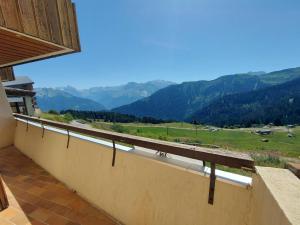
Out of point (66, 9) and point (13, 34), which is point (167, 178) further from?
point (66, 9)

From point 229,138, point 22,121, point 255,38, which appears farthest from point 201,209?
point 255,38

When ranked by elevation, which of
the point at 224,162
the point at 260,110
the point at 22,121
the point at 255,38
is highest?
the point at 255,38

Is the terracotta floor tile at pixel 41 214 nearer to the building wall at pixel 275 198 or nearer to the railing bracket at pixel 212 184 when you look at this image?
the railing bracket at pixel 212 184

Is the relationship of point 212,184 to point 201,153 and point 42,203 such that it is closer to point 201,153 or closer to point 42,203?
point 201,153

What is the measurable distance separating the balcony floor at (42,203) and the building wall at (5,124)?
146 cm

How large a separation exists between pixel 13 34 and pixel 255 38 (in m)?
67.9

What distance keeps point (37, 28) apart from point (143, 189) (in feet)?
6.79

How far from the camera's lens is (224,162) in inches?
48.0

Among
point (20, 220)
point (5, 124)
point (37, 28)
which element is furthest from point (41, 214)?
point (5, 124)

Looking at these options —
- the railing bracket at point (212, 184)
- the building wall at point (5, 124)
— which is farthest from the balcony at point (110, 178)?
the building wall at point (5, 124)

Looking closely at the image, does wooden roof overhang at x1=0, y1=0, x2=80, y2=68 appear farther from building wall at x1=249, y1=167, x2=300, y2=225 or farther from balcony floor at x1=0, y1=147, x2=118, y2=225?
building wall at x1=249, y1=167, x2=300, y2=225

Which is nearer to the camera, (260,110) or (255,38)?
(255,38)

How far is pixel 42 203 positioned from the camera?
232cm

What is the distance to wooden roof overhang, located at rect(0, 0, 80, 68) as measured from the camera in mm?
2006
